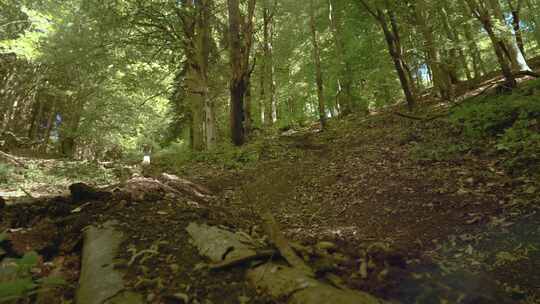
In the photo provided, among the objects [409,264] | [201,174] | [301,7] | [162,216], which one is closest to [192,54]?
[301,7]

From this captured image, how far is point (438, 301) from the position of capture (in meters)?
2.37

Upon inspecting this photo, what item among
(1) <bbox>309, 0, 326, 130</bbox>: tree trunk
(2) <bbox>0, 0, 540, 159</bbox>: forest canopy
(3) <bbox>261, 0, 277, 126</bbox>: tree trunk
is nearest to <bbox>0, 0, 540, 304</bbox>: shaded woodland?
(2) <bbox>0, 0, 540, 159</bbox>: forest canopy

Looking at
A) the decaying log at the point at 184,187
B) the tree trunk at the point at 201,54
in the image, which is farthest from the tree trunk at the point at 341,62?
the decaying log at the point at 184,187

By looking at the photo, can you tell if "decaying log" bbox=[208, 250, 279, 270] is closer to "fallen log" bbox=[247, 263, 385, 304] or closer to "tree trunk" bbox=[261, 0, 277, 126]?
"fallen log" bbox=[247, 263, 385, 304]

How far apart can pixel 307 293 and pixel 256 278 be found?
505mm

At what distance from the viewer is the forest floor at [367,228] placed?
2.53m

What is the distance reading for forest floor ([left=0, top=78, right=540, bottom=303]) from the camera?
253cm

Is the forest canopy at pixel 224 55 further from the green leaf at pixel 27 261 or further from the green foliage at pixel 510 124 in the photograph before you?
the green leaf at pixel 27 261

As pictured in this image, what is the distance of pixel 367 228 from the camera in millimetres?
4070

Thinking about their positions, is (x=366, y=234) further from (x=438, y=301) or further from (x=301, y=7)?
(x=301, y=7)

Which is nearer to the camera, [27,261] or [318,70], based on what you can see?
[27,261]

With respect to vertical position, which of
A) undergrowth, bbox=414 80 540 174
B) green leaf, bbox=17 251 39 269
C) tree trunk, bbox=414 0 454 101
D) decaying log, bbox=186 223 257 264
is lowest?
decaying log, bbox=186 223 257 264

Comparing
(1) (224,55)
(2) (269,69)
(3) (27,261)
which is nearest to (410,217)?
(3) (27,261)

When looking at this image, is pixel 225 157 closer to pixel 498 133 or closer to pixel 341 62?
pixel 498 133
